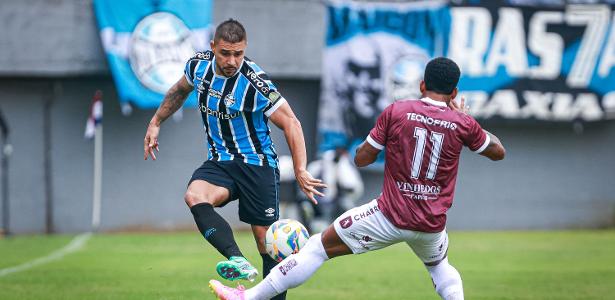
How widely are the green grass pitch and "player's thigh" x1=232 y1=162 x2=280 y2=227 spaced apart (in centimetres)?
177

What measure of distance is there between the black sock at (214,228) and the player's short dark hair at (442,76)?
6.97 feet

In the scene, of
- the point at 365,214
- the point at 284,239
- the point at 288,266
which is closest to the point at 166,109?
the point at 284,239

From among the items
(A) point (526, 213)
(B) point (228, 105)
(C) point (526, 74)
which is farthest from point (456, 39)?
(B) point (228, 105)

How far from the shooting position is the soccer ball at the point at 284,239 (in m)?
8.05

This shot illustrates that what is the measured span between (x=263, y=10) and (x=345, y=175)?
3963 mm

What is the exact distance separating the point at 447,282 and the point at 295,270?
4.09 ft

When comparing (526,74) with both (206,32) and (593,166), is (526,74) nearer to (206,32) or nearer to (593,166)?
(593,166)

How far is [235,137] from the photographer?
867cm

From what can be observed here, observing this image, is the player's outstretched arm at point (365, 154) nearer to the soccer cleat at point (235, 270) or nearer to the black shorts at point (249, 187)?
the soccer cleat at point (235, 270)

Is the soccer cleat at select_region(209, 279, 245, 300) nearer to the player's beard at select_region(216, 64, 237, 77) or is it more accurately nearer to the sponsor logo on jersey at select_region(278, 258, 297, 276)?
the sponsor logo on jersey at select_region(278, 258, 297, 276)

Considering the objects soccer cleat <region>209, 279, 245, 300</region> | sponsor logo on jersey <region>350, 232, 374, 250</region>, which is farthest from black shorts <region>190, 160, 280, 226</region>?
sponsor logo on jersey <region>350, 232, 374, 250</region>

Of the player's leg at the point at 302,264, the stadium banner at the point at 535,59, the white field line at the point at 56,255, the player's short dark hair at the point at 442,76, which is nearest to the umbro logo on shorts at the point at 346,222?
the player's leg at the point at 302,264

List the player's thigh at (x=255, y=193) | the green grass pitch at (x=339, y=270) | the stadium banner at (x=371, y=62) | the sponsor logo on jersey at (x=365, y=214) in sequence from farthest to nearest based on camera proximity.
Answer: the stadium banner at (x=371, y=62)
the green grass pitch at (x=339, y=270)
the player's thigh at (x=255, y=193)
the sponsor logo on jersey at (x=365, y=214)

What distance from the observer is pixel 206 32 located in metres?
19.8
